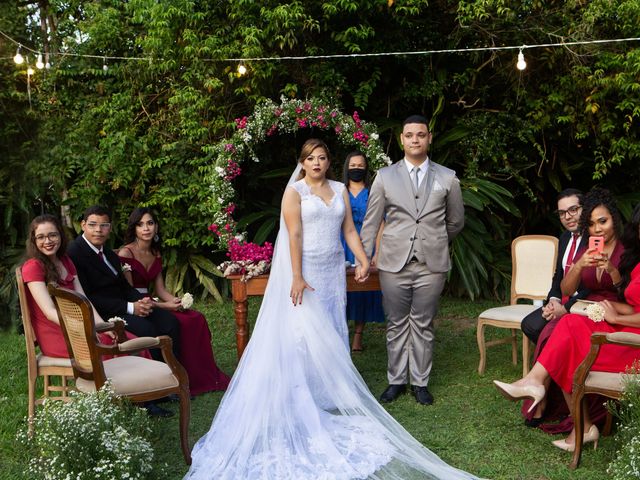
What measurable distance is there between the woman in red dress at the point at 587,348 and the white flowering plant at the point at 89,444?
2050 mm

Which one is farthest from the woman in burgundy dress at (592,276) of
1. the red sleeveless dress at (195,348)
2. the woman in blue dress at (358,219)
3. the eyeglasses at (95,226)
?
the eyeglasses at (95,226)

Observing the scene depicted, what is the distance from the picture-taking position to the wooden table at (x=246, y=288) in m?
5.53

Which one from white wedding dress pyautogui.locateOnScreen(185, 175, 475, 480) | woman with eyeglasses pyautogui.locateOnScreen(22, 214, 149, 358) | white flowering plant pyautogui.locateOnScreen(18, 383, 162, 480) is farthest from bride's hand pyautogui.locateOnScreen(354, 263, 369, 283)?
white flowering plant pyautogui.locateOnScreen(18, 383, 162, 480)

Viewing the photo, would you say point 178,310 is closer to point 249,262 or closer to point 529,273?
point 249,262

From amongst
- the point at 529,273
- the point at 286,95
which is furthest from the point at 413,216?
the point at 286,95

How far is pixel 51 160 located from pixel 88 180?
0.67 metres

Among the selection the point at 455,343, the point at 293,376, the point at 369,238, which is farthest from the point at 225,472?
the point at 455,343

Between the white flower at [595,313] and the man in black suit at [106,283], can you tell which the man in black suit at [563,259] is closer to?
the white flower at [595,313]

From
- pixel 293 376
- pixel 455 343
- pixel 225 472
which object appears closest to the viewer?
pixel 225 472

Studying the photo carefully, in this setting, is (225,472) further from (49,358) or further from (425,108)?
(425,108)

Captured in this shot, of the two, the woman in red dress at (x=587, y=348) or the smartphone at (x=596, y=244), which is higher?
the smartphone at (x=596, y=244)

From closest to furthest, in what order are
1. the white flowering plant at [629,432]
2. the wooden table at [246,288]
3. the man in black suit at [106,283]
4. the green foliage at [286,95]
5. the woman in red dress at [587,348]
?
1. the white flowering plant at [629,432]
2. the woman in red dress at [587,348]
3. the man in black suit at [106,283]
4. the wooden table at [246,288]
5. the green foliage at [286,95]

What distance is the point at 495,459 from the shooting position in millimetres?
4023

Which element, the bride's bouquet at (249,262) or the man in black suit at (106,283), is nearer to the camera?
the man in black suit at (106,283)
